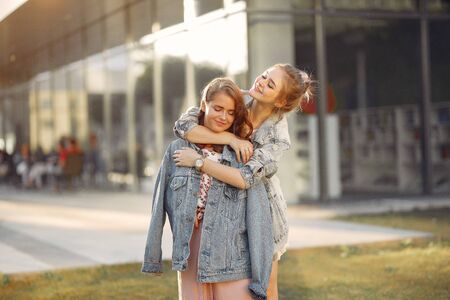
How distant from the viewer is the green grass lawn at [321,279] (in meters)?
6.62

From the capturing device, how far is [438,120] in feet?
59.9

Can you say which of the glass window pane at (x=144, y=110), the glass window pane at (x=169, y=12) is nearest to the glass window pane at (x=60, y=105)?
the glass window pane at (x=144, y=110)

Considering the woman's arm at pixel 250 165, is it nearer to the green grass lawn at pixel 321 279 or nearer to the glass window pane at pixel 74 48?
the green grass lawn at pixel 321 279

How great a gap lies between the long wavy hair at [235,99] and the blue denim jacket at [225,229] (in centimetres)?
12

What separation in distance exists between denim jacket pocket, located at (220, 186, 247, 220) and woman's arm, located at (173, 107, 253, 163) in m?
0.14

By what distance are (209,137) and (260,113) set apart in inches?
12.8

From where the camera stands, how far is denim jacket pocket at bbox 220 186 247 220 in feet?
11.9

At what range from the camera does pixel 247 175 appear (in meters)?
3.58

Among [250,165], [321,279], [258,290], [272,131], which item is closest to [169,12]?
[321,279]

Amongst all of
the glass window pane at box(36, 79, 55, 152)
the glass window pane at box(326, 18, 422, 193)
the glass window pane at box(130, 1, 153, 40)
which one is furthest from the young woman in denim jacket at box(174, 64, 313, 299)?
the glass window pane at box(36, 79, 55, 152)

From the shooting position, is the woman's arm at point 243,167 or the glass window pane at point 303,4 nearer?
the woman's arm at point 243,167

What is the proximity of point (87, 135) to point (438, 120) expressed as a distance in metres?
10.3

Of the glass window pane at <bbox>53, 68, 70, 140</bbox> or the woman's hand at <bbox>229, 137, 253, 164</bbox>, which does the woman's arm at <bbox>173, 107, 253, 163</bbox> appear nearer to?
the woman's hand at <bbox>229, 137, 253, 164</bbox>

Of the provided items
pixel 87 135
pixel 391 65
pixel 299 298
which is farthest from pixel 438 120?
pixel 299 298
